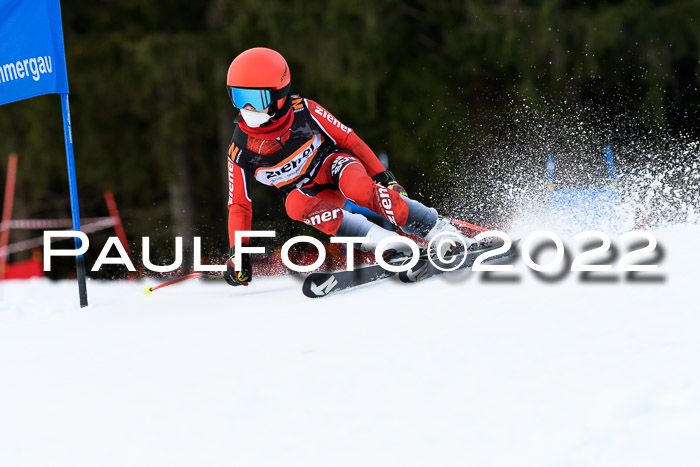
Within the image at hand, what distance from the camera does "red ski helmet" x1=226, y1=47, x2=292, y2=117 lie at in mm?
3859

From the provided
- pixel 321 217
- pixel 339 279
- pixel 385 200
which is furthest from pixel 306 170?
pixel 339 279

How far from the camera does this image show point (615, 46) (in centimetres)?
929

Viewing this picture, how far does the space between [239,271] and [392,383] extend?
6.70 ft

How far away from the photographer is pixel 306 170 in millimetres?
4285

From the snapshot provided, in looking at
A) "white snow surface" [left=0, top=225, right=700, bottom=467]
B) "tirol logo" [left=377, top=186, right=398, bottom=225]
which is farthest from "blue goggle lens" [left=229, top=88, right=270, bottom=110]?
"white snow surface" [left=0, top=225, right=700, bottom=467]

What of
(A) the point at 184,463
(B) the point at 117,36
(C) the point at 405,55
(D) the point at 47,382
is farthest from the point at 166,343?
(B) the point at 117,36

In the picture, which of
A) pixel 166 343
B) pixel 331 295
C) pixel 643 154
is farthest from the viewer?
pixel 643 154

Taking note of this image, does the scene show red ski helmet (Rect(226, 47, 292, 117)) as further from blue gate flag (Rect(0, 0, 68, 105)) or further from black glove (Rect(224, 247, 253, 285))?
blue gate flag (Rect(0, 0, 68, 105))

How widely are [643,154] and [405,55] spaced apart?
13.8 ft

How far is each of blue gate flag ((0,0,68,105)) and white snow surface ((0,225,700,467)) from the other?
180cm

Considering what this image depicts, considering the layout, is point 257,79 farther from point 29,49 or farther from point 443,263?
point 29,49

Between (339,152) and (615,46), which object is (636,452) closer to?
(339,152)

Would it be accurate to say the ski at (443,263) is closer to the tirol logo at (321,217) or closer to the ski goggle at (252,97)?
the tirol logo at (321,217)

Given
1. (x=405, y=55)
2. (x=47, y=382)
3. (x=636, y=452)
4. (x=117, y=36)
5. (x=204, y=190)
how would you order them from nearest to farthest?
1. (x=636, y=452)
2. (x=47, y=382)
3. (x=405, y=55)
4. (x=117, y=36)
5. (x=204, y=190)
